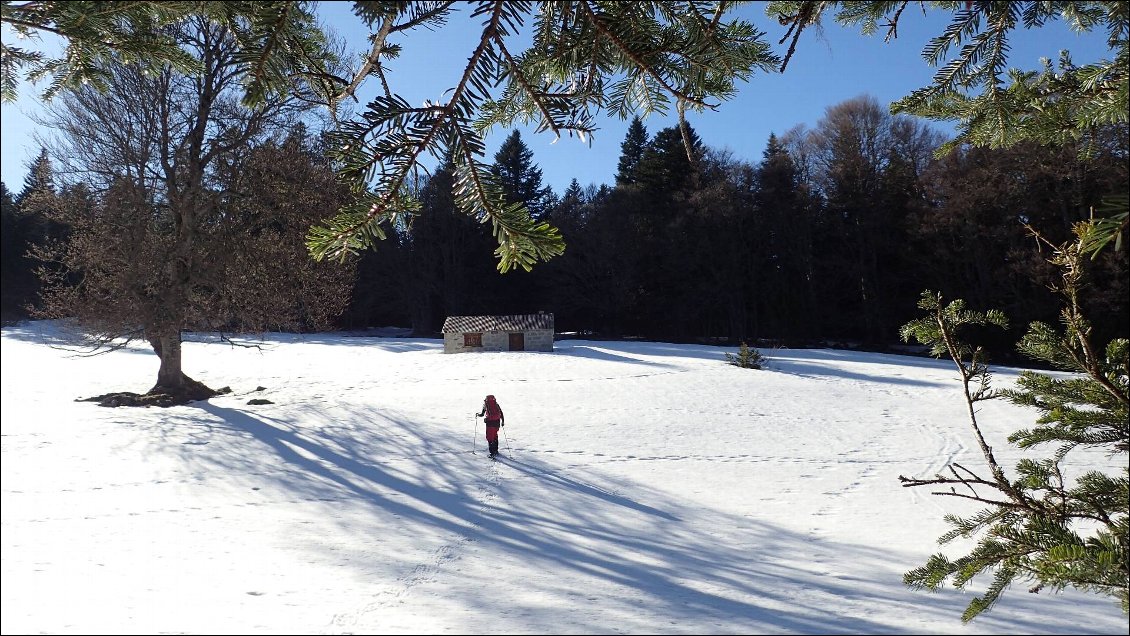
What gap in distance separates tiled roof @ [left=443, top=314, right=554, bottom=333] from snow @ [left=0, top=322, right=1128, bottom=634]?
6856 millimetres

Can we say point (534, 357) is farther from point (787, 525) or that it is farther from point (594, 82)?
point (594, 82)

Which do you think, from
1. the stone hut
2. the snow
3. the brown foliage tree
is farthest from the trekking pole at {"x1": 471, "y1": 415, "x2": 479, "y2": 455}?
the stone hut

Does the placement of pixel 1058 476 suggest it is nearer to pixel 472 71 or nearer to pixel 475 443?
pixel 472 71

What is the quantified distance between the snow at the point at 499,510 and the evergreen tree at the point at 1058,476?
0.61m

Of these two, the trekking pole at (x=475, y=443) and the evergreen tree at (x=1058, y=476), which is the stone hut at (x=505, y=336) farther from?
the evergreen tree at (x=1058, y=476)

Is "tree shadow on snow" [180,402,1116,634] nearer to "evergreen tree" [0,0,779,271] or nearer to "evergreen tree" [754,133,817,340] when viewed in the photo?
"evergreen tree" [0,0,779,271]

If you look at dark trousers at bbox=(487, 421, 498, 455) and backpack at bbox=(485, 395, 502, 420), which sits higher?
backpack at bbox=(485, 395, 502, 420)

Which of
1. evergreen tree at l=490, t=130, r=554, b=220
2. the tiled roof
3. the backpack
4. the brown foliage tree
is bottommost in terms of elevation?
the backpack

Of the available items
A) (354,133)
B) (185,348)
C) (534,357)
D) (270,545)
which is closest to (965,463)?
(270,545)

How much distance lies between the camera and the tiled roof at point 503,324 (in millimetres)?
23625

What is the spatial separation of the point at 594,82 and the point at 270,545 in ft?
19.0

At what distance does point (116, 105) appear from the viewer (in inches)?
493

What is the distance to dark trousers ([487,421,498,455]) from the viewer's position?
10.1 metres

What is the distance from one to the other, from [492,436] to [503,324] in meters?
14.0
